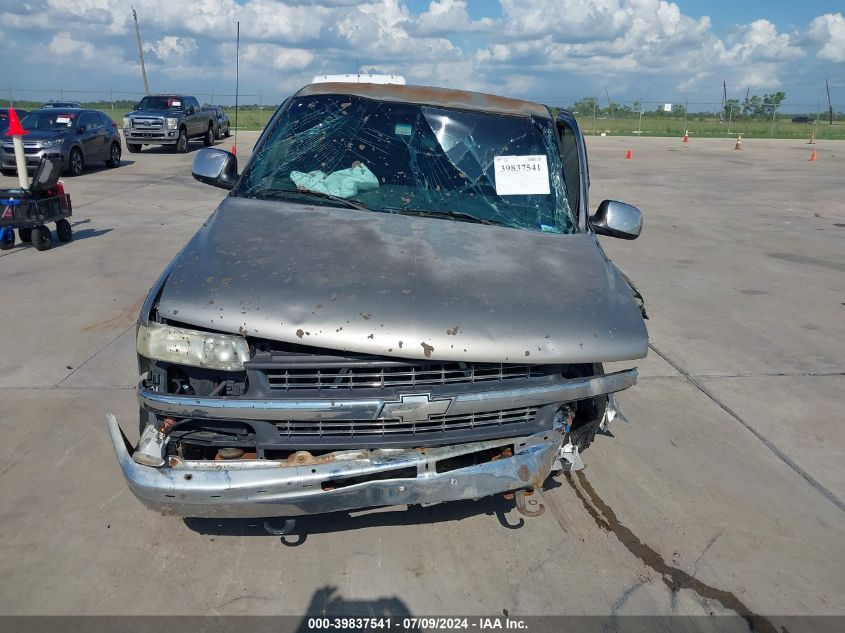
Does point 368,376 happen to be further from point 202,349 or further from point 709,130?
A: point 709,130

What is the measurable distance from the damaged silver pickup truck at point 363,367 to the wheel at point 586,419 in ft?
0.03

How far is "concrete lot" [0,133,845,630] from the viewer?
2871 mm

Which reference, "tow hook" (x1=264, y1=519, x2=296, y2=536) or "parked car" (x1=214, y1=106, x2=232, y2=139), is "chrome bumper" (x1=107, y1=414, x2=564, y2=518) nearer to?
"tow hook" (x1=264, y1=519, x2=296, y2=536)

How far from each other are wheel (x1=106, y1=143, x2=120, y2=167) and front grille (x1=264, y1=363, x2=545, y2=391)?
1769cm

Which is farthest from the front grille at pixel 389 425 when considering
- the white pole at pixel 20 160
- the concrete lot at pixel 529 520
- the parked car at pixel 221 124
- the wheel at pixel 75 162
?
the parked car at pixel 221 124

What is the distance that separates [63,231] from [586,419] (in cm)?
816

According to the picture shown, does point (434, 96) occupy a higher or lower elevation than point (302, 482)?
higher

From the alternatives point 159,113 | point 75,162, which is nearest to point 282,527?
point 75,162

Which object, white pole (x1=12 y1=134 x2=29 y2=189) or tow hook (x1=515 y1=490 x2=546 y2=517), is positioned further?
white pole (x1=12 y1=134 x2=29 y2=189)

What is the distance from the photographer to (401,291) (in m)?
2.72

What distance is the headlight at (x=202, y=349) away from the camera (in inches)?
101

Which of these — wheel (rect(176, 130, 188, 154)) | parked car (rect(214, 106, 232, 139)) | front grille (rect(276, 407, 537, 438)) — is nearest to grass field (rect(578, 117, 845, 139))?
parked car (rect(214, 106, 232, 139))

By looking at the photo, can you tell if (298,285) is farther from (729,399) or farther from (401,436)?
(729,399)

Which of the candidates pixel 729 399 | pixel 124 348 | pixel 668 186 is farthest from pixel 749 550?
pixel 668 186
